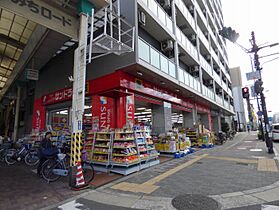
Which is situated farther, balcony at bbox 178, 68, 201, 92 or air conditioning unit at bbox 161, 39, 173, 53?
balcony at bbox 178, 68, 201, 92

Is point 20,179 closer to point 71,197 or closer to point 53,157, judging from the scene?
point 53,157

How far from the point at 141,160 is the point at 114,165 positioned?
1161 mm

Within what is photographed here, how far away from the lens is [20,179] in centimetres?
643

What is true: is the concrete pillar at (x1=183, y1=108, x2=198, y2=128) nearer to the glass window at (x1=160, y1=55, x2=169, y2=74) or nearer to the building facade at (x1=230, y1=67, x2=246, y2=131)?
the glass window at (x1=160, y1=55, x2=169, y2=74)

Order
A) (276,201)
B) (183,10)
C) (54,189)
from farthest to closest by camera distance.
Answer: (183,10), (54,189), (276,201)

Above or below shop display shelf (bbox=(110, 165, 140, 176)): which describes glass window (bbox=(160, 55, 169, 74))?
above

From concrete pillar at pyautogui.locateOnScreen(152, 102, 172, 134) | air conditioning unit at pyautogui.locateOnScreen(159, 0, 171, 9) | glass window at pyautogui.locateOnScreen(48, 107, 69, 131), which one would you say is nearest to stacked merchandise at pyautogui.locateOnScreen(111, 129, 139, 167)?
concrete pillar at pyautogui.locateOnScreen(152, 102, 172, 134)

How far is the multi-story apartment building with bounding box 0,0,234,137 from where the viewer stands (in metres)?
9.07

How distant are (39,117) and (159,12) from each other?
12409 mm

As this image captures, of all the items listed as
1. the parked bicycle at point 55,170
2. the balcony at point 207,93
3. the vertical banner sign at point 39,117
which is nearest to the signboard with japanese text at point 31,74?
the vertical banner sign at point 39,117

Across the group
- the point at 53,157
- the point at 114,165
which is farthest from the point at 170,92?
the point at 53,157

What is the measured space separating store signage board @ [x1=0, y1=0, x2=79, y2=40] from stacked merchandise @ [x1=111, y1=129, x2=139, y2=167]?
4293mm

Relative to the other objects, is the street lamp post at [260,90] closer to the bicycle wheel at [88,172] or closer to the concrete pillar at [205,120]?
the concrete pillar at [205,120]

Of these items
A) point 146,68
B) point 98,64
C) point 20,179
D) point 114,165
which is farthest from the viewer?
point 98,64
